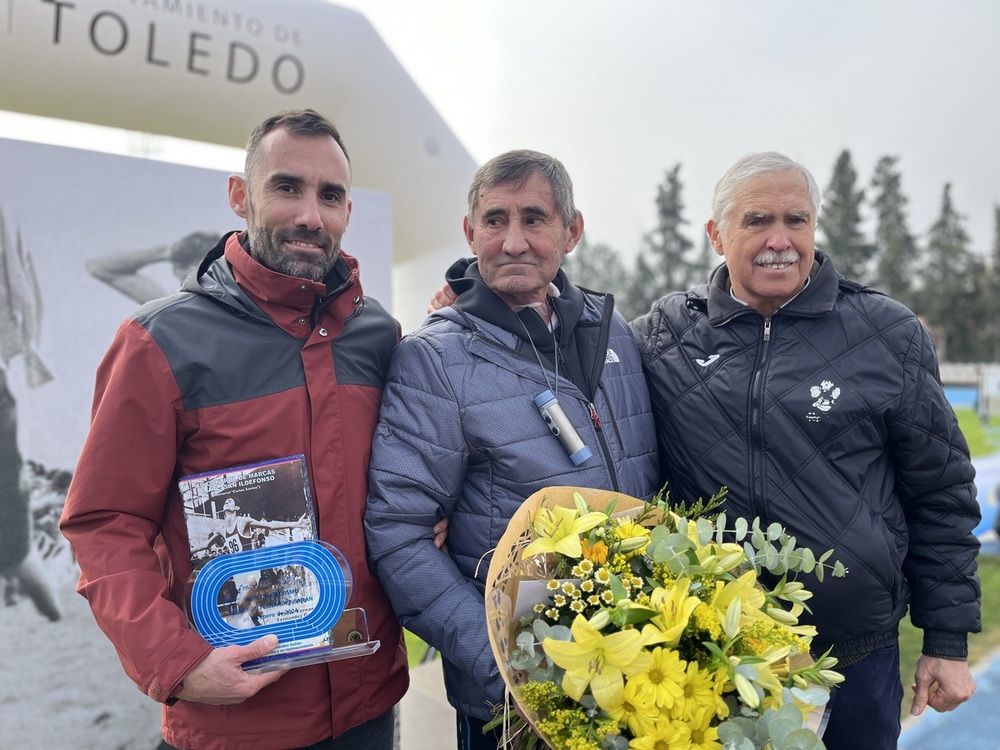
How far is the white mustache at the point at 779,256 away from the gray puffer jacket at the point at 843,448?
3.9 inches

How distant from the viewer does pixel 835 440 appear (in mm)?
2053

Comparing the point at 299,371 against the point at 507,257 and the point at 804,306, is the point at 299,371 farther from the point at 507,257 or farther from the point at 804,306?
the point at 804,306

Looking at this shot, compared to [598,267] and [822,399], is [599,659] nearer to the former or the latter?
[822,399]

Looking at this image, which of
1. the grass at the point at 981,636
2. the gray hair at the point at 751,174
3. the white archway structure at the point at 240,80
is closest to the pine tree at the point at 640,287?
the grass at the point at 981,636

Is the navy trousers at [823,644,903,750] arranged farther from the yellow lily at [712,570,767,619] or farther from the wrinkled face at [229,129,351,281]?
the wrinkled face at [229,129,351,281]

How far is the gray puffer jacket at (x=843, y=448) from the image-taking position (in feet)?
6.70

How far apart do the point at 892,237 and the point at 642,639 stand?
51.7 meters

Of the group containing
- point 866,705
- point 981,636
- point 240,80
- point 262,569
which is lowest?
point 981,636

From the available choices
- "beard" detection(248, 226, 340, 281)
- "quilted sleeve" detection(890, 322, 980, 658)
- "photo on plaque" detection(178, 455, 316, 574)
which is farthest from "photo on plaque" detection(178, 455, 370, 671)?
"quilted sleeve" detection(890, 322, 980, 658)

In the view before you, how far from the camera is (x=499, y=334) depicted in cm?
196

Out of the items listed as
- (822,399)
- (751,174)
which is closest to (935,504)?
(822,399)

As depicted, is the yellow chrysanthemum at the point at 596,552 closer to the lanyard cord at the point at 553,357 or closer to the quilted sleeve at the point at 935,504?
the lanyard cord at the point at 553,357

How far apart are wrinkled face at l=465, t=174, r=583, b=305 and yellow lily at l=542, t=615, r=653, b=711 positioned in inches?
43.8

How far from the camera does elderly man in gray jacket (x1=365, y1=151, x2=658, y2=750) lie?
67.6 inches
